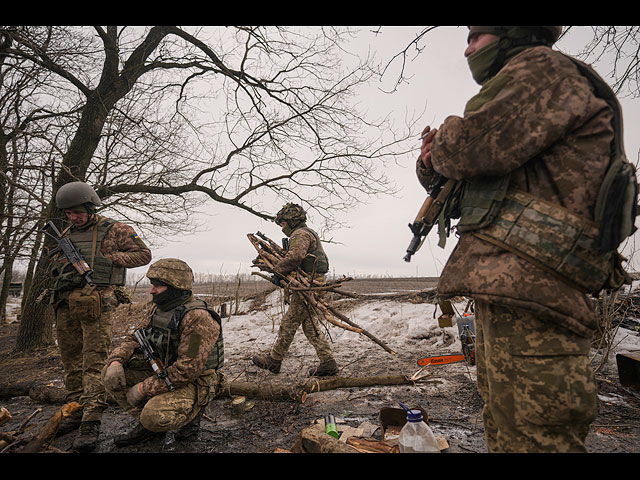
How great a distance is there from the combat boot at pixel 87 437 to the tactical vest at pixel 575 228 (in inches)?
133

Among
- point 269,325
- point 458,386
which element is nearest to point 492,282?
point 458,386

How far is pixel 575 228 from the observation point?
130cm

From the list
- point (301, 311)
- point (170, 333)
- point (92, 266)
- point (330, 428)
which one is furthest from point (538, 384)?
point (92, 266)

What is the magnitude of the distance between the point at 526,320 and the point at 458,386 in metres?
2.96

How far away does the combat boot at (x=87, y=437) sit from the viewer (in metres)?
2.75

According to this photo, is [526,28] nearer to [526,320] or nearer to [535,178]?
[535,178]

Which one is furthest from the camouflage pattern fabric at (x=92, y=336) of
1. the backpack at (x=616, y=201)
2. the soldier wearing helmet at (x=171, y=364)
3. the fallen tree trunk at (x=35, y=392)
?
the backpack at (x=616, y=201)

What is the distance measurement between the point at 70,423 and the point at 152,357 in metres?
1.20

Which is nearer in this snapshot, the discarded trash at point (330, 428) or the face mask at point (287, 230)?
the discarded trash at point (330, 428)

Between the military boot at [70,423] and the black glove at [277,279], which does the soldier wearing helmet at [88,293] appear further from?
the black glove at [277,279]

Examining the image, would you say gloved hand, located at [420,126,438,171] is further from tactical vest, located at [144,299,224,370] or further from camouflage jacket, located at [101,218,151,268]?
camouflage jacket, located at [101,218,151,268]

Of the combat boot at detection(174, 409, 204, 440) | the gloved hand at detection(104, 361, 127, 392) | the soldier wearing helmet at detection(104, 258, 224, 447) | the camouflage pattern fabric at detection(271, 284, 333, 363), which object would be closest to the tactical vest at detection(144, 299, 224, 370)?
the soldier wearing helmet at detection(104, 258, 224, 447)

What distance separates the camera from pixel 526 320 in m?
1.32

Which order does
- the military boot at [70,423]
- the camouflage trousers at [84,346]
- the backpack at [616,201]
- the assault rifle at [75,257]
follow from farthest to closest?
the assault rifle at [75,257], the camouflage trousers at [84,346], the military boot at [70,423], the backpack at [616,201]
